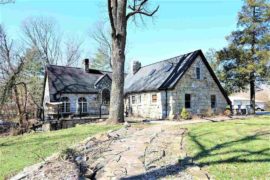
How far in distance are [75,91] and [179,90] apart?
10.6 meters

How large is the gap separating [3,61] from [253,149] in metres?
24.7

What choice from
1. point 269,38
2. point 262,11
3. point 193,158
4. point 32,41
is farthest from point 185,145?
point 32,41

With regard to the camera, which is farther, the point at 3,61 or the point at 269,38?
the point at 3,61

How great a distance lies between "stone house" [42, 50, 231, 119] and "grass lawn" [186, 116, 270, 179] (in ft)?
38.4

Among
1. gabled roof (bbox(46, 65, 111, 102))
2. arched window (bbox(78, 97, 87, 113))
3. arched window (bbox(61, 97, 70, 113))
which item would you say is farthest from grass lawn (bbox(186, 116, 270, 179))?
arched window (bbox(78, 97, 87, 113))

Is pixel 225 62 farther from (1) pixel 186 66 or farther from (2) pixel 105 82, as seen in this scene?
(2) pixel 105 82

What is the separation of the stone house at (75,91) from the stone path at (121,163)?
17.2 m

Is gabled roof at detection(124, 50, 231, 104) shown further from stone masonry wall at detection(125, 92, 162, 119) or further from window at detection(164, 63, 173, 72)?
stone masonry wall at detection(125, 92, 162, 119)

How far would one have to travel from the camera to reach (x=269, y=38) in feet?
74.6

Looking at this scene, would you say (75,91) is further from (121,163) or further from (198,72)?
(121,163)

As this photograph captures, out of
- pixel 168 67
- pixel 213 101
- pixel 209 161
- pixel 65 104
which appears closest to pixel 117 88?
pixel 168 67

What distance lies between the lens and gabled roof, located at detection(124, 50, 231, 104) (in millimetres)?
21203

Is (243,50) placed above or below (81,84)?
above

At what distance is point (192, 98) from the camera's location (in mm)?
22000
